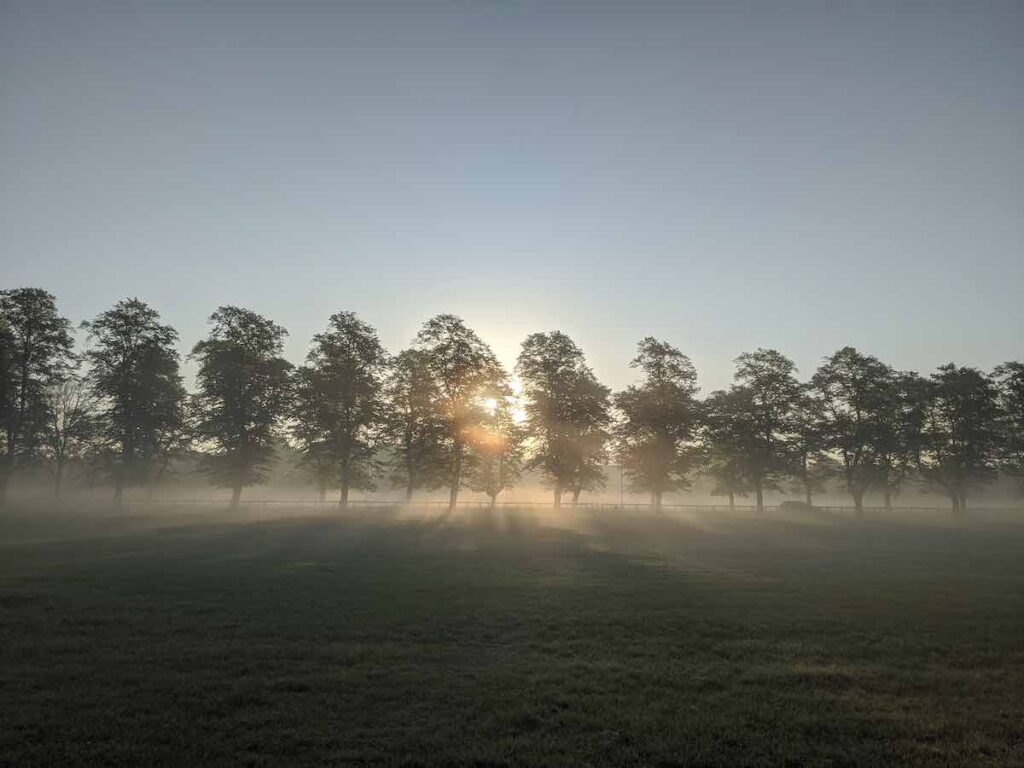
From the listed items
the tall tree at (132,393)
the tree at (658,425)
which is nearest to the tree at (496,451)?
the tree at (658,425)

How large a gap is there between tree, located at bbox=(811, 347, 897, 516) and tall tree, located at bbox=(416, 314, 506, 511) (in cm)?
4150

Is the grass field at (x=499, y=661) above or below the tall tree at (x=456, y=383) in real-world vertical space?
below

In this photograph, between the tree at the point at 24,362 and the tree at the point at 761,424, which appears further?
the tree at the point at 761,424

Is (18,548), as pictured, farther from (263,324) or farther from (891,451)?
(891,451)

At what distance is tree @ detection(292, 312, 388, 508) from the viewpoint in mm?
53875

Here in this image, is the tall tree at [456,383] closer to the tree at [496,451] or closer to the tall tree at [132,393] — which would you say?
the tree at [496,451]

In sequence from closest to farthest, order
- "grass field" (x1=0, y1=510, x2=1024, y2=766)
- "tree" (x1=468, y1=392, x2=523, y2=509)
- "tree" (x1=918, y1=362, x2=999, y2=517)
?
"grass field" (x1=0, y1=510, x2=1024, y2=766) < "tree" (x1=468, y1=392, x2=523, y2=509) < "tree" (x1=918, y1=362, x2=999, y2=517)

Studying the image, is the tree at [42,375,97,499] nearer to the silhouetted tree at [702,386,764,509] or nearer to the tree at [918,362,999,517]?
the silhouetted tree at [702,386,764,509]

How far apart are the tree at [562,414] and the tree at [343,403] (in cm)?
1622

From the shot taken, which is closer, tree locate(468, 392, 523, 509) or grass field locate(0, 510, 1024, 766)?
grass field locate(0, 510, 1024, 766)

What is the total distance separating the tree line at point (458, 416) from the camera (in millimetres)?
51250

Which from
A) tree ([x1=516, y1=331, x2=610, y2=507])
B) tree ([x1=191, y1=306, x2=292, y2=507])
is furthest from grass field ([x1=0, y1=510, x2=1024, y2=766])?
tree ([x1=516, y1=331, x2=610, y2=507])

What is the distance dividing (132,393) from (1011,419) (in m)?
96.5

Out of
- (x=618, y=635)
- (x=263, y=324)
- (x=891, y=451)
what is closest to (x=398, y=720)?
(x=618, y=635)
